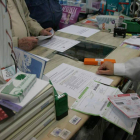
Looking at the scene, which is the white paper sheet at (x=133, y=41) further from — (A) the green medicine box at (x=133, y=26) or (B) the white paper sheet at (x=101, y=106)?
(B) the white paper sheet at (x=101, y=106)

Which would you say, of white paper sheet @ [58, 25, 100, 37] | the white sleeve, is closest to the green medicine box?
white paper sheet @ [58, 25, 100, 37]

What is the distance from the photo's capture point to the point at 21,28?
134 centimetres

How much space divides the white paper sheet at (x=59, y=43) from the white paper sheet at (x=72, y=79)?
280mm

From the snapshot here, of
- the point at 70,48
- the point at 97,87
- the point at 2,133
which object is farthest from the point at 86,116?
the point at 70,48

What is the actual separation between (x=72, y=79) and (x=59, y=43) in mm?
535

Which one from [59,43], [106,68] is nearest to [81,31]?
[59,43]

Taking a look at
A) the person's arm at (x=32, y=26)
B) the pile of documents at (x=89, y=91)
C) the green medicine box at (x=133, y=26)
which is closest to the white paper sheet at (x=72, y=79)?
the pile of documents at (x=89, y=91)

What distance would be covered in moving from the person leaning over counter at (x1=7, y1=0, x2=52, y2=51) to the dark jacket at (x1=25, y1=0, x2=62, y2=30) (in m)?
0.18

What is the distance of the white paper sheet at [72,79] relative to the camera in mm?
847

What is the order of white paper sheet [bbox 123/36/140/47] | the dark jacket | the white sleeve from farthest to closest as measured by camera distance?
the dark jacket < white paper sheet [bbox 123/36/140/47] < the white sleeve

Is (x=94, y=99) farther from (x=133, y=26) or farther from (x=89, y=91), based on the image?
(x=133, y=26)

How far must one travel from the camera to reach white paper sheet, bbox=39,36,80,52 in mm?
1281

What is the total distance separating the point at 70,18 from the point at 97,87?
1461 mm

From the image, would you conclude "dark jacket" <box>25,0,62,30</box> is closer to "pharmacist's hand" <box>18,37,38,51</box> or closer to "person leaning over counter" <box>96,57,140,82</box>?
"pharmacist's hand" <box>18,37,38,51</box>
